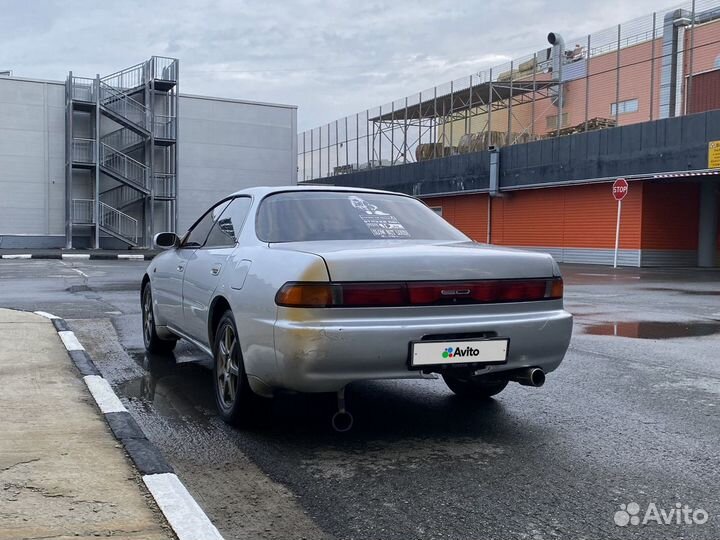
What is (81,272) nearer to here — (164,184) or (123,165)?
(123,165)

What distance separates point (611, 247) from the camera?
2511 cm

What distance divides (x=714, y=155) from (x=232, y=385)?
65.7 ft

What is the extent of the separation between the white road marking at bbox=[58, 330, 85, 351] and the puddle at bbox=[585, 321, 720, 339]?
223 inches

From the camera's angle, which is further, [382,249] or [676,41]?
[676,41]

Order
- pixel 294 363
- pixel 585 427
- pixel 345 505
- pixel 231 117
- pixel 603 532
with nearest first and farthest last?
1. pixel 603 532
2. pixel 345 505
3. pixel 294 363
4. pixel 585 427
5. pixel 231 117

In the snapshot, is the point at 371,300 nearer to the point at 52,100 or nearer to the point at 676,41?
the point at 676,41

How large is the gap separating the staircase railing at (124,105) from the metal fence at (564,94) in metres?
12.8

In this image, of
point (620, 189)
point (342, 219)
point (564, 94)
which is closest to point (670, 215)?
point (620, 189)

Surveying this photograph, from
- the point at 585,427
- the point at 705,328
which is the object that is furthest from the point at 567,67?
the point at 585,427

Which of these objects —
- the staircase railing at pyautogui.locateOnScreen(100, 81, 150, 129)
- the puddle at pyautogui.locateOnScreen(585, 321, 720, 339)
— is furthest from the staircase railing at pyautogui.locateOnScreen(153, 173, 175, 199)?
the puddle at pyautogui.locateOnScreen(585, 321, 720, 339)

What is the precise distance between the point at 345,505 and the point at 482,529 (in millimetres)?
615

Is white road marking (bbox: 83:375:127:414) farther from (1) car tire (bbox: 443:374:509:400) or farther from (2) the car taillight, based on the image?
(1) car tire (bbox: 443:374:509:400)

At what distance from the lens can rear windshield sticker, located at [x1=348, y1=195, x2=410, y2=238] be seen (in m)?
4.79

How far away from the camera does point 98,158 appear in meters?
32.3
